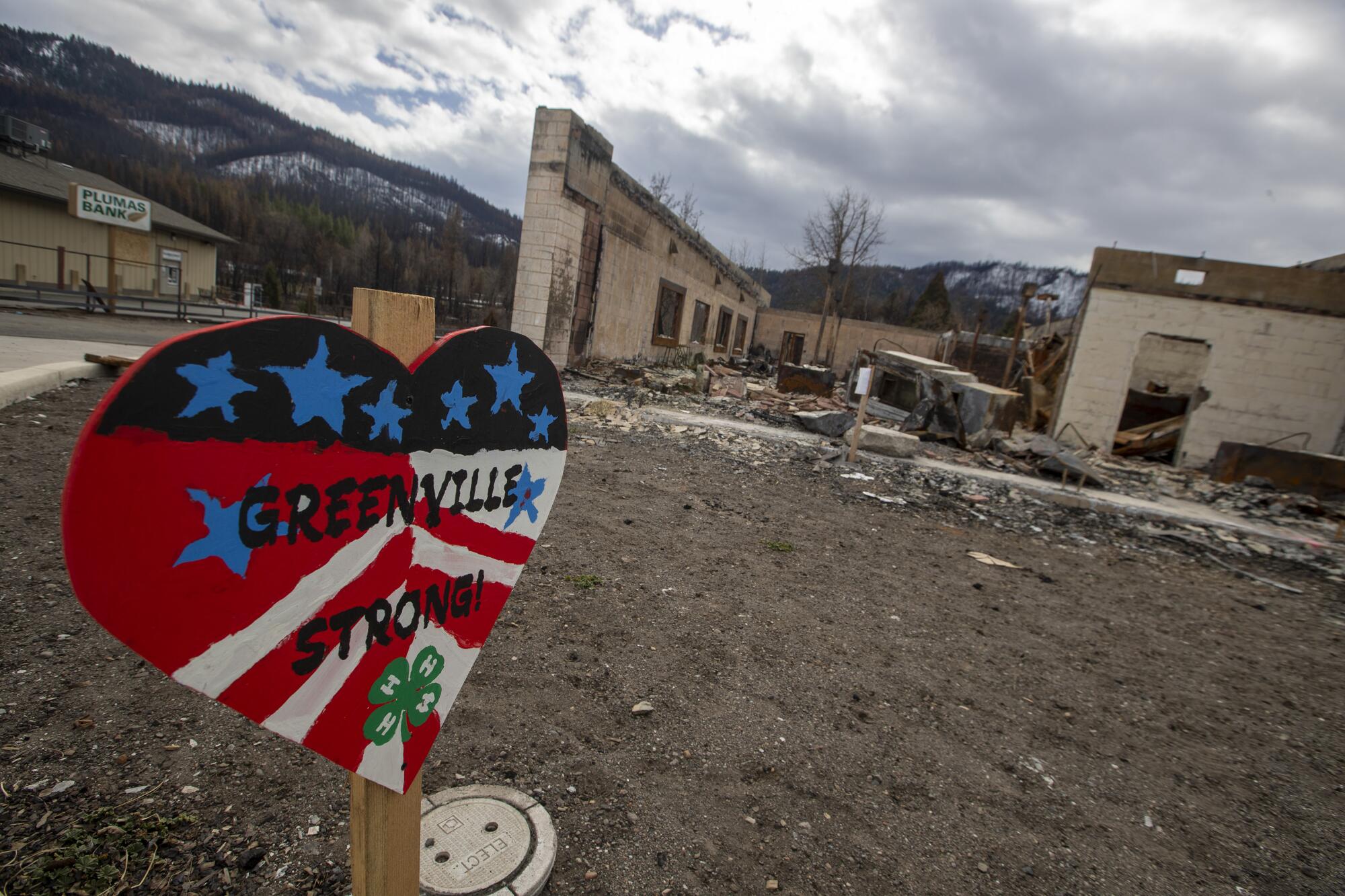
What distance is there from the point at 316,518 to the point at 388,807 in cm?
60

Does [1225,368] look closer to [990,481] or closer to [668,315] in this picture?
[990,481]

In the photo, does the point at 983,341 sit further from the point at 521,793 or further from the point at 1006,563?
the point at 521,793

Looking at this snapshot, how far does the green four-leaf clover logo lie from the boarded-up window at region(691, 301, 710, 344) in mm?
17759

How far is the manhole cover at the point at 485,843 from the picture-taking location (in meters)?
1.52

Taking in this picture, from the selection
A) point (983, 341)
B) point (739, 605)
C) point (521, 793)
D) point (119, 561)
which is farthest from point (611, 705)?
point (983, 341)

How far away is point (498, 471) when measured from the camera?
45.7 inches

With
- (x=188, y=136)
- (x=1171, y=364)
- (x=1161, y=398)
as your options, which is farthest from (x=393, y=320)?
(x=188, y=136)

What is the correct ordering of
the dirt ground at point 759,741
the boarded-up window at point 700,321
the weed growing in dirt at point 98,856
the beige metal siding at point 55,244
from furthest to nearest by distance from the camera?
the beige metal siding at point 55,244
the boarded-up window at point 700,321
the dirt ground at point 759,741
the weed growing in dirt at point 98,856

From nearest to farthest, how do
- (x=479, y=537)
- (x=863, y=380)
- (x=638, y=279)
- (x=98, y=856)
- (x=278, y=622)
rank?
(x=278, y=622) → (x=479, y=537) → (x=98, y=856) → (x=863, y=380) → (x=638, y=279)

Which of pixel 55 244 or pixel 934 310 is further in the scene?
pixel 934 310

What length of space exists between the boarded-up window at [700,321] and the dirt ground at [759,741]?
15363 mm

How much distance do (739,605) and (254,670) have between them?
278cm

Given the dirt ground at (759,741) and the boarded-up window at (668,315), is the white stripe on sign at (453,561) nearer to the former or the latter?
the dirt ground at (759,741)

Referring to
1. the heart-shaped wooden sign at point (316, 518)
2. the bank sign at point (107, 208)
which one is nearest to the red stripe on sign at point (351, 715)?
the heart-shaped wooden sign at point (316, 518)
